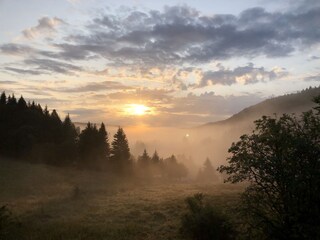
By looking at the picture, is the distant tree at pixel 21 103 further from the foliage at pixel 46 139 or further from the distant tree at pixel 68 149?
the distant tree at pixel 68 149

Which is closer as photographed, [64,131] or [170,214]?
[170,214]

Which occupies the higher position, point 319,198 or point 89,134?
point 89,134

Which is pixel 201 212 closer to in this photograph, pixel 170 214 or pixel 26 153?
pixel 170 214

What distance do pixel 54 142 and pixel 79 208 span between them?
4766 centimetres

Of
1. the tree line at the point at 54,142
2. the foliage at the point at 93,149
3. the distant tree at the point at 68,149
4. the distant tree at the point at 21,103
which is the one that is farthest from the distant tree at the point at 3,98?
the foliage at the point at 93,149

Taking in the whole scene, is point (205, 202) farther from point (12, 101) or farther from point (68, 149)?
point (12, 101)

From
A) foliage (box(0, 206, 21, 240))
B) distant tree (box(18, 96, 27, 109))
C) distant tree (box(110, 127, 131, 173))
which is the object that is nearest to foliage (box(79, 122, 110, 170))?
distant tree (box(110, 127, 131, 173))

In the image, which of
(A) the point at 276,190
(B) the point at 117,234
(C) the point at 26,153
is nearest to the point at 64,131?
(C) the point at 26,153

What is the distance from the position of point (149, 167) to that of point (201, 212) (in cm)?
7548

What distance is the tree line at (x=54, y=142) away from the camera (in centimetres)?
7881

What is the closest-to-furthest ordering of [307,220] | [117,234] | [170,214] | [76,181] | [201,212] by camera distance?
[307,220] < [201,212] < [117,234] < [170,214] < [76,181]

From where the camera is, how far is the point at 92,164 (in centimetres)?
8444

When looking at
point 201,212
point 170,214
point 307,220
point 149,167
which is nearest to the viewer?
point 307,220

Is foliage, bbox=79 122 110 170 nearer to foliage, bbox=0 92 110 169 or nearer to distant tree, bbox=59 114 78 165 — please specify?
foliage, bbox=0 92 110 169
